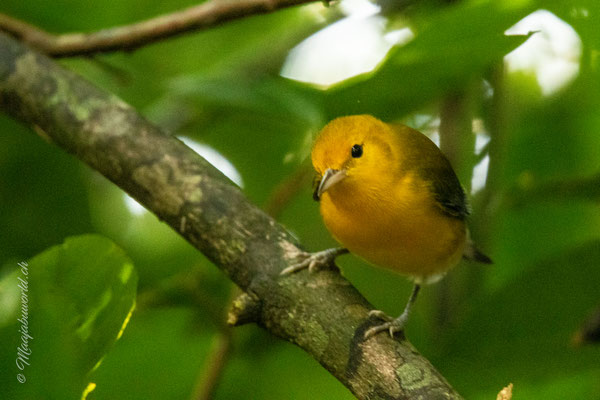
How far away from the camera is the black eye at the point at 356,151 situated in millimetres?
3289

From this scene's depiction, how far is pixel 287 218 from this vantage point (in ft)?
12.8

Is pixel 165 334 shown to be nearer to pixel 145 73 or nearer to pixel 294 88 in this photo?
pixel 294 88

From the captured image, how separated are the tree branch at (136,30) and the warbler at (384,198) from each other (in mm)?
710

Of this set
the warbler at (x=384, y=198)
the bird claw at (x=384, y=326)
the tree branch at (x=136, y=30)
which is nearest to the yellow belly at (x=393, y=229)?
the warbler at (x=384, y=198)

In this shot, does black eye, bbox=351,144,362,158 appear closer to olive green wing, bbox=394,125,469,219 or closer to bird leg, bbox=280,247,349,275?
olive green wing, bbox=394,125,469,219

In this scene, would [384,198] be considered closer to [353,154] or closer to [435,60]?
[353,154]

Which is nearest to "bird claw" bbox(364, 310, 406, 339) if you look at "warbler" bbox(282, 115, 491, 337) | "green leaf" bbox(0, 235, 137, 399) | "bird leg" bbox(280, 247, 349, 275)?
"bird leg" bbox(280, 247, 349, 275)

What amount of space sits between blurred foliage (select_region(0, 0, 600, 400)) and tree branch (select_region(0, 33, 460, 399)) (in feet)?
1.29

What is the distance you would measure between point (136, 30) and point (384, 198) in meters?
1.47

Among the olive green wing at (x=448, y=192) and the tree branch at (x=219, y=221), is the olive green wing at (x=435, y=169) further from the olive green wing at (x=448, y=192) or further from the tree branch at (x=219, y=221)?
the tree branch at (x=219, y=221)

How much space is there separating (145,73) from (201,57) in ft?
1.35

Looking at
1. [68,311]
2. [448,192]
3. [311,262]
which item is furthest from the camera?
[448,192]

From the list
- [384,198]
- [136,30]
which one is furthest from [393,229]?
[136,30]

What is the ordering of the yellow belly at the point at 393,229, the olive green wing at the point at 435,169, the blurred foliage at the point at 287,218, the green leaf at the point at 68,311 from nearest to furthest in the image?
the green leaf at the point at 68,311
the blurred foliage at the point at 287,218
the yellow belly at the point at 393,229
the olive green wing at the point at 435,169
